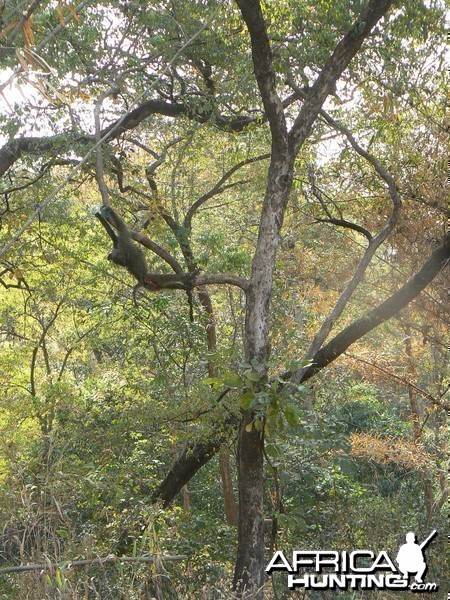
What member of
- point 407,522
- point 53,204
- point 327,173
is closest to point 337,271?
point 327,173

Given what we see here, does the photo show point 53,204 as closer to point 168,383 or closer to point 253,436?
point 168,383

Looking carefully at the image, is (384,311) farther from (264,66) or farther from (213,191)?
(213,191)

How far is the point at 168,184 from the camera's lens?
7.36m

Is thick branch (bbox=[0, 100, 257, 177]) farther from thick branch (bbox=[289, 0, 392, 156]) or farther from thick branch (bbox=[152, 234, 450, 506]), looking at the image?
thick branch (bbox=[152, 234, 450, 506])

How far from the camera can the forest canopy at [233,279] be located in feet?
12.6

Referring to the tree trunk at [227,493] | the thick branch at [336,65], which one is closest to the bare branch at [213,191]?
the thick branch at [336,65]

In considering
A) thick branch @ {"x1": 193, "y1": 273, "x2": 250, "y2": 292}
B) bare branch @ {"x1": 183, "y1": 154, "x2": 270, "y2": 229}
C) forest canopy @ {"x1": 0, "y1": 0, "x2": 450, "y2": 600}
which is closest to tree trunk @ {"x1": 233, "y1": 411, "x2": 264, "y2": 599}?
forest canopy @ {"x1": 0, "y1": 0, "x2": 450, "y2": 600}

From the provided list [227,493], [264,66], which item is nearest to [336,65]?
[264,66]

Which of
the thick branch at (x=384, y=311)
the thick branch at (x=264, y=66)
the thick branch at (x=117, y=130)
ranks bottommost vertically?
the thick branch at (x=384, y=311)

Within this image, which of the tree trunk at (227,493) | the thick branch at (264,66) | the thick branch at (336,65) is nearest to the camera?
the thick branch at (264,66)

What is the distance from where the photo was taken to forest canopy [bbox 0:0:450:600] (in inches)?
151

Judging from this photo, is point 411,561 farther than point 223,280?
No

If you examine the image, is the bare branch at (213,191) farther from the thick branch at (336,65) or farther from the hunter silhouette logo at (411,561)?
the hunter silhouette logo at (411,561)

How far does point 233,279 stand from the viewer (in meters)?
4.12
